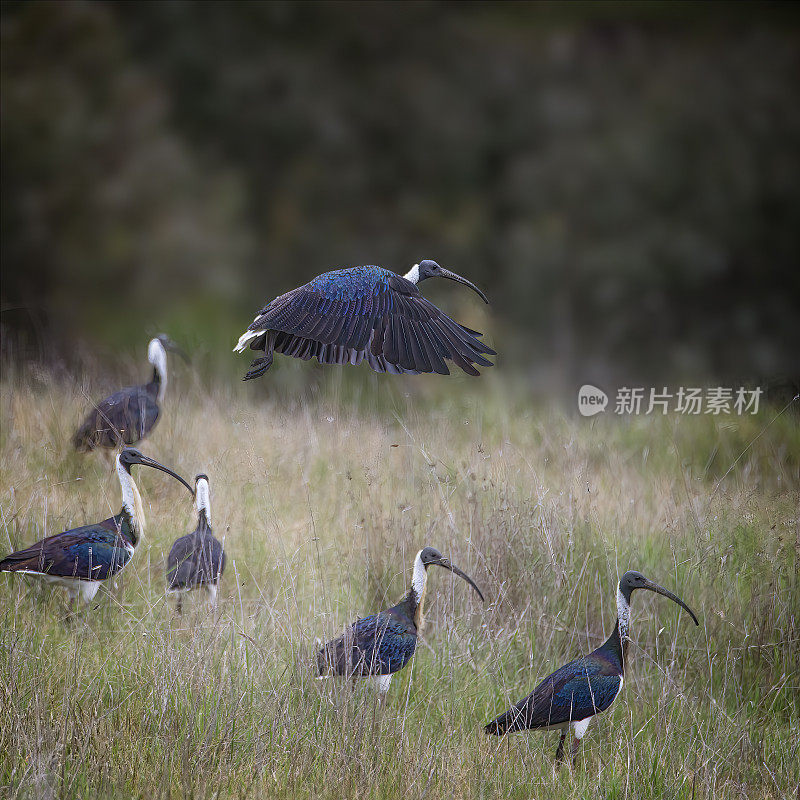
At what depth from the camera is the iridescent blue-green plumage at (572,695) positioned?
10.2 feet

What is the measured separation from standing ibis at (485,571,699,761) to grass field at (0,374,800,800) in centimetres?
11

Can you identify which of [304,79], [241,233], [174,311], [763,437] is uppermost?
[304,79]

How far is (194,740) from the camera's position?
2.91 m

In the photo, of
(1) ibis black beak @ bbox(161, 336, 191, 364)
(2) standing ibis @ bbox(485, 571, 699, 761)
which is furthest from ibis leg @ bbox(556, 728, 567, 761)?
(1) ibis black beak @ bbox(161, 336, 191, 364)

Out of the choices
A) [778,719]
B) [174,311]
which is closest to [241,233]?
[174,311]

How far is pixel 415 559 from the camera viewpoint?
3.72 meters

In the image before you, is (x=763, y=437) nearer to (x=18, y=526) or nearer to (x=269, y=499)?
(x=269, y=499)

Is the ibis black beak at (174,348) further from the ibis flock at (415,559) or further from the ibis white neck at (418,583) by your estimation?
the ibis white neck at (418,583)

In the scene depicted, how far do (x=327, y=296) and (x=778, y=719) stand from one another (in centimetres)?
236

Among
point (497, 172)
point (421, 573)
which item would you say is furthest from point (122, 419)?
point (497, 172)

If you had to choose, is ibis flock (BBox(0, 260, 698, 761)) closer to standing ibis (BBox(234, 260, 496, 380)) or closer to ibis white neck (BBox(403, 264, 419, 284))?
standing ibis (BBox(234, 260, 496, 380))

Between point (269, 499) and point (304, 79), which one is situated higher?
point (304, 79)

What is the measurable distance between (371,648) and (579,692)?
2.24 ft

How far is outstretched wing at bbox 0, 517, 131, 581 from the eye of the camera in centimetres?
348
